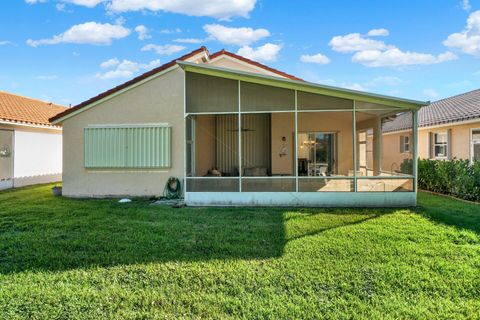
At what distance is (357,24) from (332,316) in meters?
18.7

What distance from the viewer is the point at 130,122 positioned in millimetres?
12711

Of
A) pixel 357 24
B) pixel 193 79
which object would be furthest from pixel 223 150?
pixel 357 24

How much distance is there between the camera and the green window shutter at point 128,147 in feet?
40.6

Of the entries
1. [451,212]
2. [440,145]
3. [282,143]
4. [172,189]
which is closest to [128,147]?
[172,189]

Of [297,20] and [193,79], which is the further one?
[297,20]

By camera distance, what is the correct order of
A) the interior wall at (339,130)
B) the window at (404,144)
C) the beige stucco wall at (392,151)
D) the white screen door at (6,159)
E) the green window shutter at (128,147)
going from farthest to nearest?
the beige stucco wall at (392,151) → the window at (404,144) → the white screen door at (6,159) → the interior wall at (339,130) → the green window shutter at (128,147)

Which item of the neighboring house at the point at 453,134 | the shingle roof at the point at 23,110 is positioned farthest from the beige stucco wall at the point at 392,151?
the shingle roof at the point at 23,110

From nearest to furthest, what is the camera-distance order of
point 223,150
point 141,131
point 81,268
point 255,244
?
point 81,268 < point 255,244 < point 141,131 < point 223,150

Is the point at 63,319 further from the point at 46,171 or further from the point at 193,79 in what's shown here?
the point at 46,171

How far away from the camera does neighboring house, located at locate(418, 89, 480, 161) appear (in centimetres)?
1400

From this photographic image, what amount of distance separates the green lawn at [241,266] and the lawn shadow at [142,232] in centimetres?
3

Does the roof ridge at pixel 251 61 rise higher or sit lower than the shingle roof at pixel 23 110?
higher

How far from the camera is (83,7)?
55.4 ft

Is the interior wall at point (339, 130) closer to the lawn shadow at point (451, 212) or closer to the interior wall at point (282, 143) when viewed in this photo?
the interior wall at point (282, 143)
